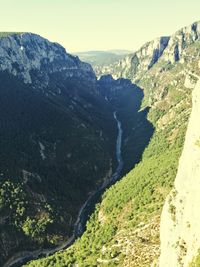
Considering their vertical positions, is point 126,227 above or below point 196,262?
below

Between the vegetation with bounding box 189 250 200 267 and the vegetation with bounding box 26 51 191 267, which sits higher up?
the vegetation with bounding box 189 250 200 267

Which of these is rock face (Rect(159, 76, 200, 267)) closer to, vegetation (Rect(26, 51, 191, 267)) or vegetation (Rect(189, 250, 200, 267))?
vegetation (Rect(189, 250, 200, 267))

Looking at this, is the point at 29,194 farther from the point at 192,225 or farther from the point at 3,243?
the point at 192,225

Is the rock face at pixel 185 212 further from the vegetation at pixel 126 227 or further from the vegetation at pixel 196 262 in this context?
the vegetation at pixel 126 227

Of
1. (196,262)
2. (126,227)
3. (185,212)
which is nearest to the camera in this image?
(196,262)

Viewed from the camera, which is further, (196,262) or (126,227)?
(126,227)

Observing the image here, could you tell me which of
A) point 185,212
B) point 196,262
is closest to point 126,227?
point 185,212

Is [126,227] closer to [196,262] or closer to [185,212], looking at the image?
[185,212]

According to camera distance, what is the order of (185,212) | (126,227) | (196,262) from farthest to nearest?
(126,227) < (185,212) < (196,262)

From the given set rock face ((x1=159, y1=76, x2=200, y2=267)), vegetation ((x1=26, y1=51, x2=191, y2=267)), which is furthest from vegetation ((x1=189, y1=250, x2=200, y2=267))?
vegetation ((x1=26, y1=51, x2=191, y2=267))
